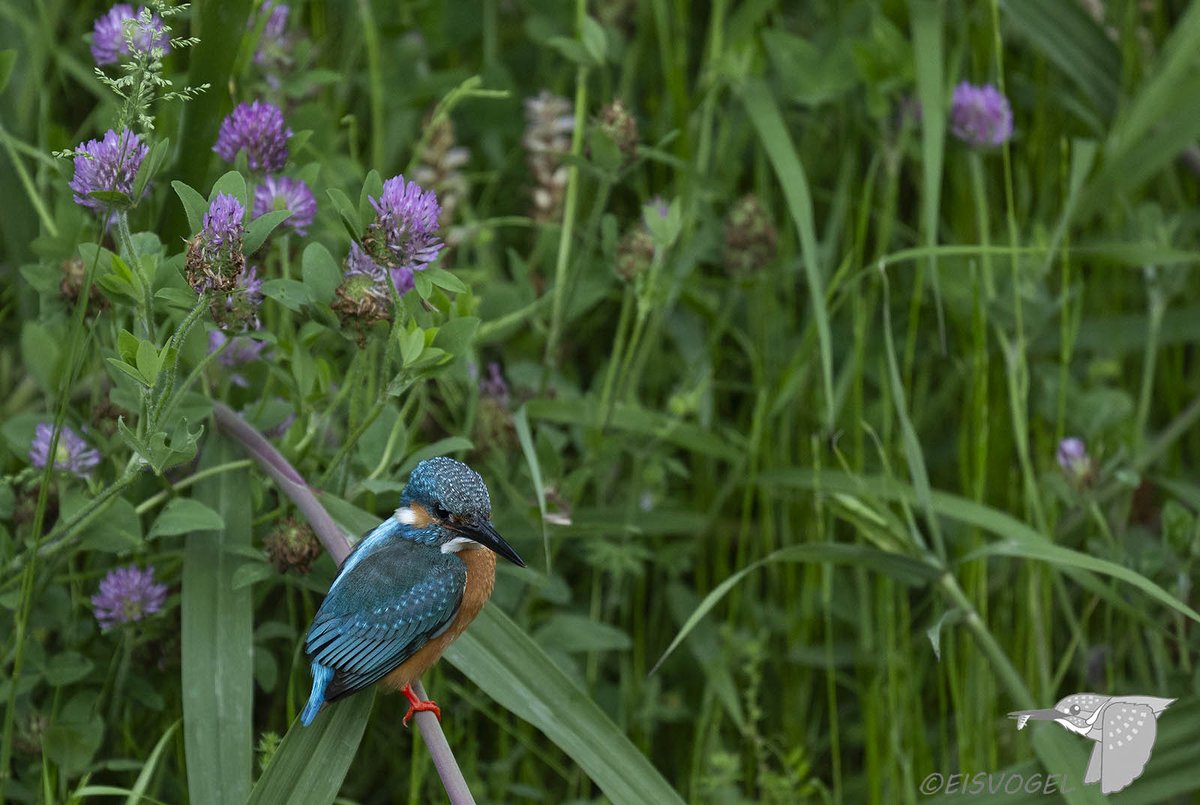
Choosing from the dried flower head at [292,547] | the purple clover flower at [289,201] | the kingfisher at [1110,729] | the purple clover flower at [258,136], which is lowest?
the kingfisher at [1110,729]

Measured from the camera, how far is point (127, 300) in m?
1.71

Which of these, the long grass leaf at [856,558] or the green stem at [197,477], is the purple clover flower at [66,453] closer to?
the green stem at [197,477]

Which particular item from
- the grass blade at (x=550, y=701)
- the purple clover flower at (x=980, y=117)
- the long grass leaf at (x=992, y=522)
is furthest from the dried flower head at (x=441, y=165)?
the grass blade at (x=550, y=701)

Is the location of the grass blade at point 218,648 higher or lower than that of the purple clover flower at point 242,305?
lower

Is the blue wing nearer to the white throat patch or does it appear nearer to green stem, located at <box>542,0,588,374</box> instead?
the white throat patch

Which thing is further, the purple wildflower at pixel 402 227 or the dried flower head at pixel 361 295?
the dried flower head at pixel 361 295

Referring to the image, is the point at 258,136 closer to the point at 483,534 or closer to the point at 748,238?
the point at 483,534

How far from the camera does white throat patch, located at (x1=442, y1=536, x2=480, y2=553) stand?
1539 millimetres

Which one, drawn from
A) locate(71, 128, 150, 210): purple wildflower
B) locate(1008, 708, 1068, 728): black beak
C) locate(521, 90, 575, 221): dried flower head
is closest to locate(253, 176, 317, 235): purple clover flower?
locate(71, 128, 150, 210): purple wildflower

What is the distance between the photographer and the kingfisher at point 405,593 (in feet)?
4.91

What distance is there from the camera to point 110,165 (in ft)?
5.15

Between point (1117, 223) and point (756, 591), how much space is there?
41.1 inches

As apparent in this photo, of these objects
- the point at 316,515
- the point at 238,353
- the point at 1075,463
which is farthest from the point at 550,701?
the point at 1075,463

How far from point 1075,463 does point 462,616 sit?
1.18 m
